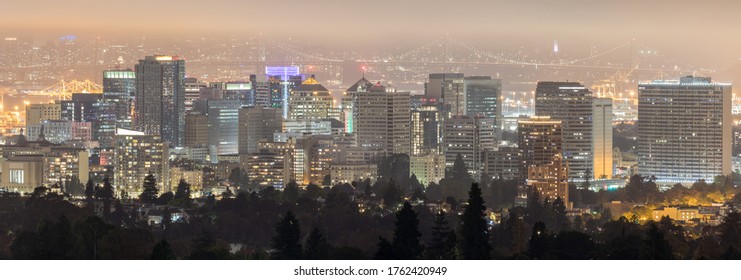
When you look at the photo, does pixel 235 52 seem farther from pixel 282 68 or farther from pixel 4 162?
pixel 282 68

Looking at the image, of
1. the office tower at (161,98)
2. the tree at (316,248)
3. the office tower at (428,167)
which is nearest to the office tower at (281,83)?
the office tower at (161,98)

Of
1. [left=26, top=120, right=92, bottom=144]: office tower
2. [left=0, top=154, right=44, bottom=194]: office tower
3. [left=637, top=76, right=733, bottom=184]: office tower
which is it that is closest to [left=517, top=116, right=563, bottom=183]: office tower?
[left=637, top=76, right=733, bottom=184]: office tower

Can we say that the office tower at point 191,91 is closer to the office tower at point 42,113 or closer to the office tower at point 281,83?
the office tower at point 281,83

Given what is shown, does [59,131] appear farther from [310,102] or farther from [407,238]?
[407,238]

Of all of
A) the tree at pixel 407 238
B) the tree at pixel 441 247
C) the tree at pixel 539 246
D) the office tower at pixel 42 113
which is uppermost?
the office tower at pixel 42 113

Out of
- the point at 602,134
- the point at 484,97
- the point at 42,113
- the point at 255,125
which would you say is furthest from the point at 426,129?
the point at 42,113
